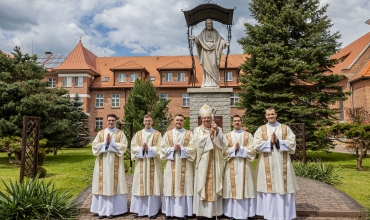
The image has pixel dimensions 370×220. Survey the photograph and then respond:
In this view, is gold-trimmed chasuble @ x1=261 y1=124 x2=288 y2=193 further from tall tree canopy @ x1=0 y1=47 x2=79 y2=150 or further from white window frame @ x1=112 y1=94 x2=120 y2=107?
white window frame @ x1=112 y1=94 x2=120 y2=107

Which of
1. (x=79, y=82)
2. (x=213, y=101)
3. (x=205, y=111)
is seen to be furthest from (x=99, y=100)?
(x=205, y=111)

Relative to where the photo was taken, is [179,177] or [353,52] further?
[353,52]

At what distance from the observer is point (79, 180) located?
10.3 metres

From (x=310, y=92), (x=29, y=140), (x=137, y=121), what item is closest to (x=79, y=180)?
(x=29, y=140)

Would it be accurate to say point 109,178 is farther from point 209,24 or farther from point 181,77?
point 181,77

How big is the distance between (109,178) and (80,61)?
30828 millimetres

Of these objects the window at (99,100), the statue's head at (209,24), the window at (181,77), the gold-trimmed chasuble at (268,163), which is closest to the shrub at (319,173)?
the gold-trimmed chasuble at (268,163)

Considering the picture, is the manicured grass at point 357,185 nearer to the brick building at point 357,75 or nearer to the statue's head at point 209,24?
the statue's head at point 209,24

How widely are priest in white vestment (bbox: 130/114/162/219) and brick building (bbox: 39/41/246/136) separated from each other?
26.1 meters

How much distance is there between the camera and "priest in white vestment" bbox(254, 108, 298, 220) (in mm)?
5504

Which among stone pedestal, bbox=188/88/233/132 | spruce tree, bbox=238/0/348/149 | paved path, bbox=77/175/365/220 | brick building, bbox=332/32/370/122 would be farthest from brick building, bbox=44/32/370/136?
paved path, bbox=77/175/365/220

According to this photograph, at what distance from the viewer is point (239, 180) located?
5613 mm

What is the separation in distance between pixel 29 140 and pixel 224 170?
23.4 feet

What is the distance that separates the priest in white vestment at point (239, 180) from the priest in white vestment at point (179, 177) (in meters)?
0.68
